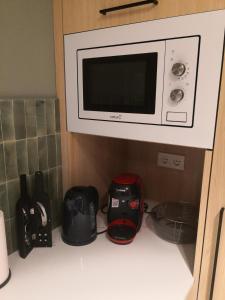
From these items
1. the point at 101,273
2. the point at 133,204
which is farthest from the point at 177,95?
the point at 101,273

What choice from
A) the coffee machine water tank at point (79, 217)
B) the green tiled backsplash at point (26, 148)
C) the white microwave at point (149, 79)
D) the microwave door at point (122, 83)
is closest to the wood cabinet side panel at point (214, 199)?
the white microwave at point (149, 79)

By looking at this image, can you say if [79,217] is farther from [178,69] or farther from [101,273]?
[178,69]

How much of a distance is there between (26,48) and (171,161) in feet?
2.70

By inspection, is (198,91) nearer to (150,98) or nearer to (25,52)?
(150,98)

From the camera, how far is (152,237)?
104cm

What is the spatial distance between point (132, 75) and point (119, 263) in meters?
0.65

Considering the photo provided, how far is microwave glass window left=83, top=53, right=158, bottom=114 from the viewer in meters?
0.78

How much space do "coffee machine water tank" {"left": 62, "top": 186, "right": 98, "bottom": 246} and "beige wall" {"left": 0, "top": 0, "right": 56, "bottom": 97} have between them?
1.35ft

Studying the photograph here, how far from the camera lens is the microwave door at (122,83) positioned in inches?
30.3

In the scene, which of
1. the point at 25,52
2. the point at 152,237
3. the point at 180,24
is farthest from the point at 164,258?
the point at 25,52

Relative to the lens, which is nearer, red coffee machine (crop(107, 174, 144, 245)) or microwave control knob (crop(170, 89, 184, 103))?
microwave control knob (crop(170, 89, 184, 103))

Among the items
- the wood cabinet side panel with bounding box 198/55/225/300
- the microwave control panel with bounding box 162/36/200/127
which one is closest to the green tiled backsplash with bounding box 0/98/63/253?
the microwave control panel with bounding box 162/36/200/127

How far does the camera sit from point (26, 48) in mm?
874

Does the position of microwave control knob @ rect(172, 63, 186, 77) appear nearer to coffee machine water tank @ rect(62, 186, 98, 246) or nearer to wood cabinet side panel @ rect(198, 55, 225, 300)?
wood cabinet side panel @ rect(198, 55, 225, 300)
